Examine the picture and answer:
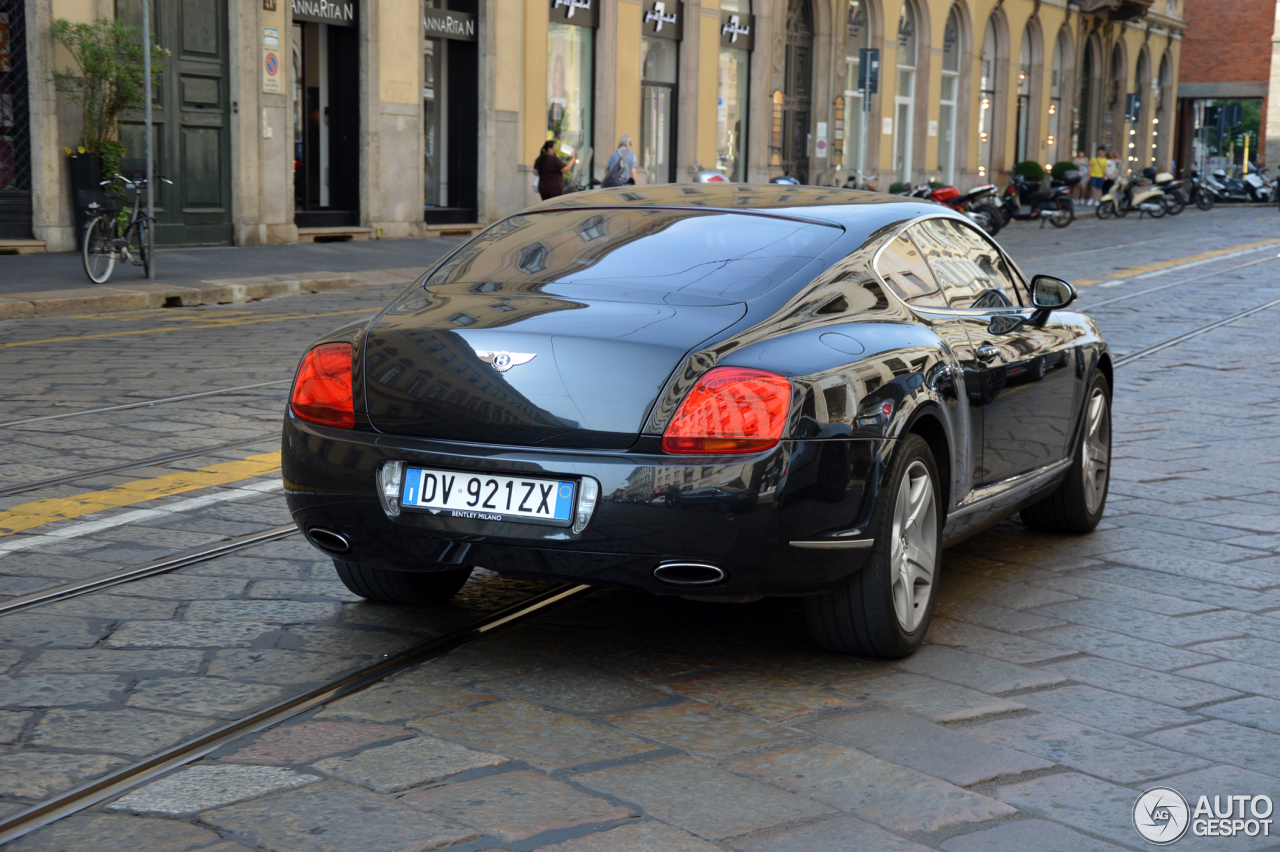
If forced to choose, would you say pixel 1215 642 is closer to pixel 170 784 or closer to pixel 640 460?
pixel 640 460

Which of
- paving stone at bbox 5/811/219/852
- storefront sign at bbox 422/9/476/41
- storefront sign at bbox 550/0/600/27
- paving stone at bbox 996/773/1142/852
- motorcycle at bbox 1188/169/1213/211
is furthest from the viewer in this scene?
motorcycle at bbox 1188/169/1213/211

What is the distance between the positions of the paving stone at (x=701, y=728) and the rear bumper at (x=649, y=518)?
0.29m

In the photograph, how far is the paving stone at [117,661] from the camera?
12.9ft

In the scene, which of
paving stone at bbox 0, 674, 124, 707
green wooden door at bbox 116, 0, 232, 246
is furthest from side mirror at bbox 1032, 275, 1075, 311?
green wooden door at bbox 116, 0, 232, 246

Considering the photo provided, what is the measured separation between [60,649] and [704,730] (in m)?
1.76

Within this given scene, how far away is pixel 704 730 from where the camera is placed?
358 centimetres

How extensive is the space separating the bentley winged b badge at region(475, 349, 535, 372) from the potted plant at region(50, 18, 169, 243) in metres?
13.5

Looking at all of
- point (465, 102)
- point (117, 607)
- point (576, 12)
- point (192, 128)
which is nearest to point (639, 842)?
point (117, 607)

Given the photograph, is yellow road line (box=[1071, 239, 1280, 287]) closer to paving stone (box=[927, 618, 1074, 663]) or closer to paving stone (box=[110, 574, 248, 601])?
paving stone (box=[927, 618, 1074, 663])

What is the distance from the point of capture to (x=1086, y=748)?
3566mm

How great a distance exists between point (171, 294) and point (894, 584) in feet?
36.8

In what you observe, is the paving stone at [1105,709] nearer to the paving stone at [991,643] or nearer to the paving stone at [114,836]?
the paving stone at [991,643]

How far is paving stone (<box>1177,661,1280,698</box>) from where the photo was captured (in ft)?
13.3

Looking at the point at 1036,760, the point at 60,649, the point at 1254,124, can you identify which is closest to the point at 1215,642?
the point at 1036,760
